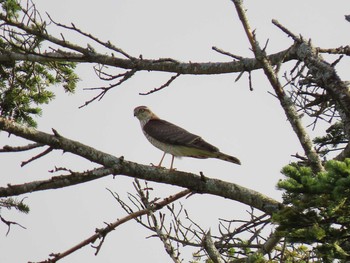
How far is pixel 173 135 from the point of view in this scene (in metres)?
9.46

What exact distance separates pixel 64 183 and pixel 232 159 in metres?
2.61

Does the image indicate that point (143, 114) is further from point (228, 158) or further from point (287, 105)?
point (287, 105)

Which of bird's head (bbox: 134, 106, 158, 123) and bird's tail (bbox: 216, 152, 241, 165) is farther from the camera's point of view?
bird's head (bbox: 134, 106, 158, 123)

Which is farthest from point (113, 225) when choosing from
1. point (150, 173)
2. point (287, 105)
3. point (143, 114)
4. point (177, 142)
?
point (143, 114)

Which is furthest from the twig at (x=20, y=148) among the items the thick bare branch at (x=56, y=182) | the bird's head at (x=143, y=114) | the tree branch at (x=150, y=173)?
the bird's head at (x=143, y=114)

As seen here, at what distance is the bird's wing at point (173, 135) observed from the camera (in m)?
8.92

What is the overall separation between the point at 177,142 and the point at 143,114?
2062 mm

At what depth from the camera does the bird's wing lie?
8922 millimetres

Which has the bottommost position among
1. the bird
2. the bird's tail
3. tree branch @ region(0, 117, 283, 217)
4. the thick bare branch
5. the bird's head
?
the thick bare branch

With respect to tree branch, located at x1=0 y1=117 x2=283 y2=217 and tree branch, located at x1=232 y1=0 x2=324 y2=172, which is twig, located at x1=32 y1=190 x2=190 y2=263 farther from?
tree branch, located at x1=232 y1=0 x2=324 y2=172

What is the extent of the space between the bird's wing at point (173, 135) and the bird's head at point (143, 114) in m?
0.55

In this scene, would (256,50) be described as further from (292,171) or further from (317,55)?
(292,171)

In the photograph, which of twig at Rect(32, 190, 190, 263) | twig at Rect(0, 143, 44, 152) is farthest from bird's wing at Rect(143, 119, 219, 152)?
twig at Rect(0, 143, 44, 152)

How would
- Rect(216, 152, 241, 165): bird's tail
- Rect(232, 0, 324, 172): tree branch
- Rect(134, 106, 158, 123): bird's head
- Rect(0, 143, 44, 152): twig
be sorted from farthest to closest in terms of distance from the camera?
Rect(134, 106, 158, 123): bird's head, Rect(216, 152, 241, 165): bird's tail, Rect(232, 0, 324, 172): tree branch, Rect(0, 143, 44, 152): twig
